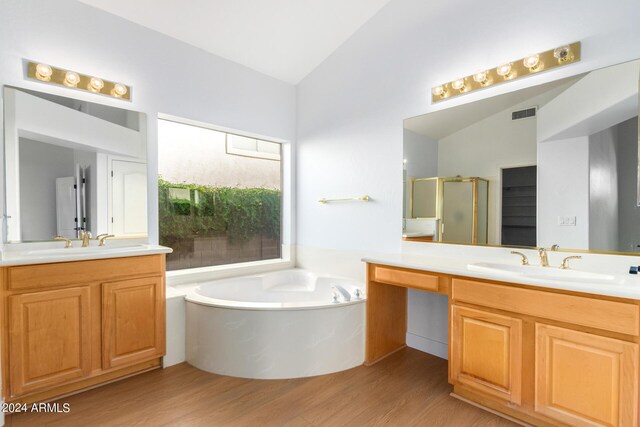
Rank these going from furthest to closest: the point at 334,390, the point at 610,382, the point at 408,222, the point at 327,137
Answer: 1. the point at 327,137
2. the point at 408,222
3. the point at 334,390
4. the point at 610,382

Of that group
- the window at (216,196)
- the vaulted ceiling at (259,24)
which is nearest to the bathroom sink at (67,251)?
the window at (216,196)

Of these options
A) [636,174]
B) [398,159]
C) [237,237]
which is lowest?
[237,237]

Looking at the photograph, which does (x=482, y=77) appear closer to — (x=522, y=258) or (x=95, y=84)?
(x=522, y=258)

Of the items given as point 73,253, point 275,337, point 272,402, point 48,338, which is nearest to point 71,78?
point 73,253

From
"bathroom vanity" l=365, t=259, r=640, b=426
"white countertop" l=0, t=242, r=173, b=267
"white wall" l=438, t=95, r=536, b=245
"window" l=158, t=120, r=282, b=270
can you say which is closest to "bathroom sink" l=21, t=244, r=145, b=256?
"white countertop" l=0, t=242, r=173, b=267

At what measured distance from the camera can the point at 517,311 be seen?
175 centimetres

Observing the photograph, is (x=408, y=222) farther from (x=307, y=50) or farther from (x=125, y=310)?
(x=125, y=310)

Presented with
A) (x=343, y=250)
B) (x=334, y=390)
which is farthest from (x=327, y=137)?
(x=334, y=390)

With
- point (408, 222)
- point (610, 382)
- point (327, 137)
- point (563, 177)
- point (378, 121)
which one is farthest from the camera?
point (327, 137)

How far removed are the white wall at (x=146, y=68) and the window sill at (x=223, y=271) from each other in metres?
0.42

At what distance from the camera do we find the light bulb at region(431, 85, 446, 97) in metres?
2.58

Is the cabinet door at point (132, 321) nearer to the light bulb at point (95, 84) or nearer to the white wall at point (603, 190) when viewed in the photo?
the light bulb at point (95, 84)

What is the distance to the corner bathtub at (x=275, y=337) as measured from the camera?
231cm

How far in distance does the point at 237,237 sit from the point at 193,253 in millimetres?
512
